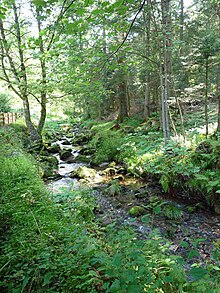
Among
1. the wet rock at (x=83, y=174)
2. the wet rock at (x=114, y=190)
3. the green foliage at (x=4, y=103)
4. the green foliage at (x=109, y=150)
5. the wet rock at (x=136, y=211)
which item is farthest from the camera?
the green foliage at (x=4, y=103)

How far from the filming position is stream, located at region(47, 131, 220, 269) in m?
4.25

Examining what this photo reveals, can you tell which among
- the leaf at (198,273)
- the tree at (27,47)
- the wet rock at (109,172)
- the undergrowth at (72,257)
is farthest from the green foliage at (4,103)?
the leaf at (198,273)

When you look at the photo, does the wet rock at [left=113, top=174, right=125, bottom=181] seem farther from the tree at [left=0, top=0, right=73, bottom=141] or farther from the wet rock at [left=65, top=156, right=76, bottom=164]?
the tree at [left=0, top=0, right=73, bottom=141]

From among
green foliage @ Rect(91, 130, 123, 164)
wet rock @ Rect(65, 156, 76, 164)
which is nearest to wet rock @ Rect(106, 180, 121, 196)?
green foliage @ Rect(91, 130, 123, 164)

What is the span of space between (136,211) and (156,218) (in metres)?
0.54

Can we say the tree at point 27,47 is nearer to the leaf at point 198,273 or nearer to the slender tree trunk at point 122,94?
the leaf at point 198,273

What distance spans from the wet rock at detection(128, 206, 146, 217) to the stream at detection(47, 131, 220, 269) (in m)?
0.10

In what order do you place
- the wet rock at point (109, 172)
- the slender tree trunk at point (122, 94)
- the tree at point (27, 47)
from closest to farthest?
the tree at point (27, 47) < the wet rock at point (109, 172) < the slender tree trunk at point (122, 94)

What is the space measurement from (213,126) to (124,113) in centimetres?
680

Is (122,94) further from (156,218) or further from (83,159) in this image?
(156,218)

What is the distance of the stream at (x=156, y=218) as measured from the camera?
14.0 ft

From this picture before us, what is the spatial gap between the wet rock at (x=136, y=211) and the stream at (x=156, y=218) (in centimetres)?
10

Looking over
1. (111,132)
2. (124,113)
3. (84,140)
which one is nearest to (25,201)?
(111,132)

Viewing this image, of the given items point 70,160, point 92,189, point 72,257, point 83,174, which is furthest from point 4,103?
point 72,257
